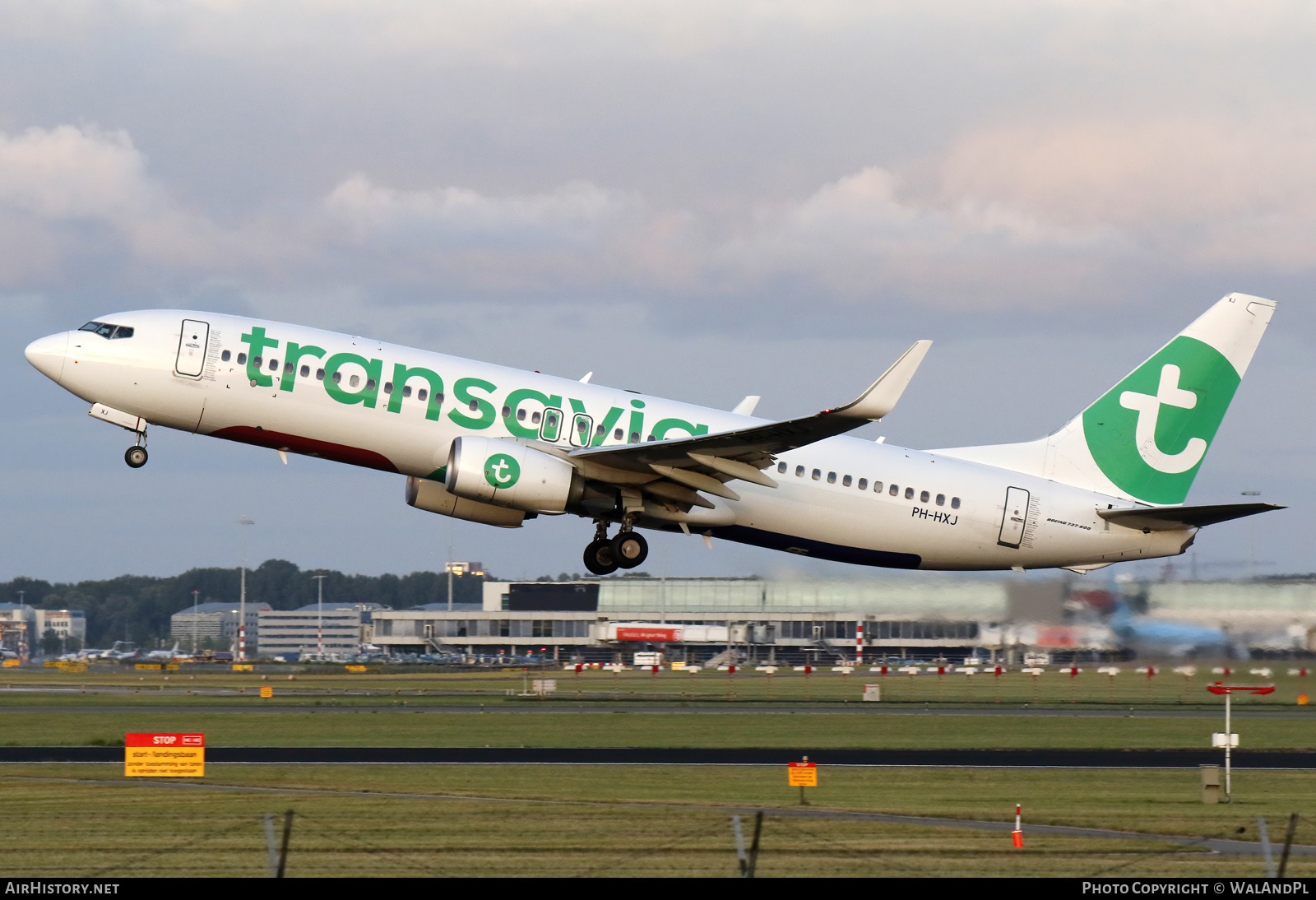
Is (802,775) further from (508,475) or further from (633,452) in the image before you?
(508,475)

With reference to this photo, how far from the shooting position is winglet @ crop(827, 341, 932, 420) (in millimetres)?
33750

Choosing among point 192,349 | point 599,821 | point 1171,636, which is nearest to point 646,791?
point 599,821

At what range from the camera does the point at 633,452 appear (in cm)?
3712

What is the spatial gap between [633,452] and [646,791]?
8.32 m

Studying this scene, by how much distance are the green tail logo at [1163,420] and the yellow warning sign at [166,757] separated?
26235mm

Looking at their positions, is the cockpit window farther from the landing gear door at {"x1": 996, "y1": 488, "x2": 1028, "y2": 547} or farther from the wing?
the landing gear door at {"x1": 996, "y1": 488, "x2": 1028, "y2": 547}

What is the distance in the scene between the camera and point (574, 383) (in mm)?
39750

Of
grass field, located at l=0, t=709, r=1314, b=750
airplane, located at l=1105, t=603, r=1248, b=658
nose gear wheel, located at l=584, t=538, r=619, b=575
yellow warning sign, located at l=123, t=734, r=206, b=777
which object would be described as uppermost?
nose gear wheel, located at l=584, t=538, r=619, b=575

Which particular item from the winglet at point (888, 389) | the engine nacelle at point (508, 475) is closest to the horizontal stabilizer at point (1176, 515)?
the winglet at point (888, 389)

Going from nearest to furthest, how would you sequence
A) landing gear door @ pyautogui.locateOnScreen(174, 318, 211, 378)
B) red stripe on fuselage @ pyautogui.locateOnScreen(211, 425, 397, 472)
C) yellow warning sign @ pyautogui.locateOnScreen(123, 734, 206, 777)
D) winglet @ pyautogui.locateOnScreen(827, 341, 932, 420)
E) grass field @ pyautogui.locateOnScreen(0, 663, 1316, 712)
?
winglet @ pyautogui.locateOnScreen(827, 341, 932, 420)
landing gear door @ pyautogui.locateOnScreen(174, 318, 211, 378)
red stripe on fuselage @ pyautogui.locateOnScreen(211, 425, 397, 472)
yellow warning sign @ pyautogui.locateOnScreen(123, 734, 206, 777)
grass field @ pyautogui.locateOnScreen(0, 663, 1316, 712)

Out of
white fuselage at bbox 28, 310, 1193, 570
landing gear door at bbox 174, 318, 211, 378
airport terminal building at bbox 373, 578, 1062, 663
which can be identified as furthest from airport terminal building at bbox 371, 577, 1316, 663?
landing gear door at bbox 174, 318, 211, 378

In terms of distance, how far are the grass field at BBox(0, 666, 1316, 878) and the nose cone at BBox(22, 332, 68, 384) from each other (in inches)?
400

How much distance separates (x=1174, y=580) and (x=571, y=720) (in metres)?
24.7

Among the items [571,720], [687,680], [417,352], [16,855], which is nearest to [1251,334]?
[417,352]
